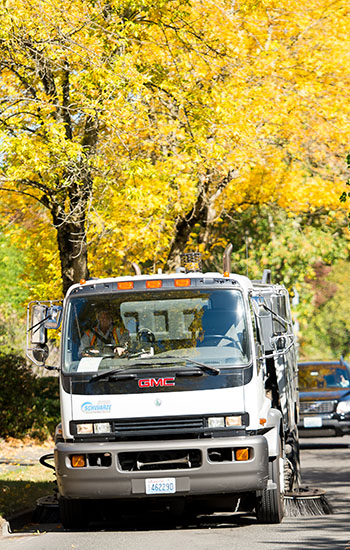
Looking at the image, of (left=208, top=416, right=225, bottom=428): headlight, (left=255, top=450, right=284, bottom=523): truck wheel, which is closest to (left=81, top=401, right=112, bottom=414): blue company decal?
(left=208, top=416, right=225, bottom=428): headlight

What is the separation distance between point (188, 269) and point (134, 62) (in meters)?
5.00

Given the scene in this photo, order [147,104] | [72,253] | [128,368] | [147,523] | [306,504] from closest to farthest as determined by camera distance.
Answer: [128,368] < [147,523] < [306,504] < [72,253] < [147,104]

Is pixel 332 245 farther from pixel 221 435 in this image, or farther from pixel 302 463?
pixel 221 435

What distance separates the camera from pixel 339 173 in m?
27.3

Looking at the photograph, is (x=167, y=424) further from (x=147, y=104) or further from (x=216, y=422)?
(x=147, y=104)

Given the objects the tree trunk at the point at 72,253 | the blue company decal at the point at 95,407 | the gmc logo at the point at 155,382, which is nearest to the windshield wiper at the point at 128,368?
the gmc logo at the point at 155,382

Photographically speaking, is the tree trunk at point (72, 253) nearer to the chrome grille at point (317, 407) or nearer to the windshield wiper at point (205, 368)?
the chrome grille at point (317, 407)

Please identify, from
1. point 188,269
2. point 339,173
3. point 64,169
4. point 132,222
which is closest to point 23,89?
point 64,169

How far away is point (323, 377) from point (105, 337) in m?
11.9

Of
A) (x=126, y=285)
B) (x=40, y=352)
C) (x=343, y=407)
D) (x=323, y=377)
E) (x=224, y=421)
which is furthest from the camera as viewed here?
(x=323, y=377)

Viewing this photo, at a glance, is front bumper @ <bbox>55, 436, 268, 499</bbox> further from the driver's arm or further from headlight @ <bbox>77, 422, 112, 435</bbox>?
the driver's arm

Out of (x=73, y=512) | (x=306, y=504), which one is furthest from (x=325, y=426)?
(x=73, y=512)

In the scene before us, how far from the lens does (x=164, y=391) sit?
9938mm

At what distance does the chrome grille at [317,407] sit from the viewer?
20.3 metres
